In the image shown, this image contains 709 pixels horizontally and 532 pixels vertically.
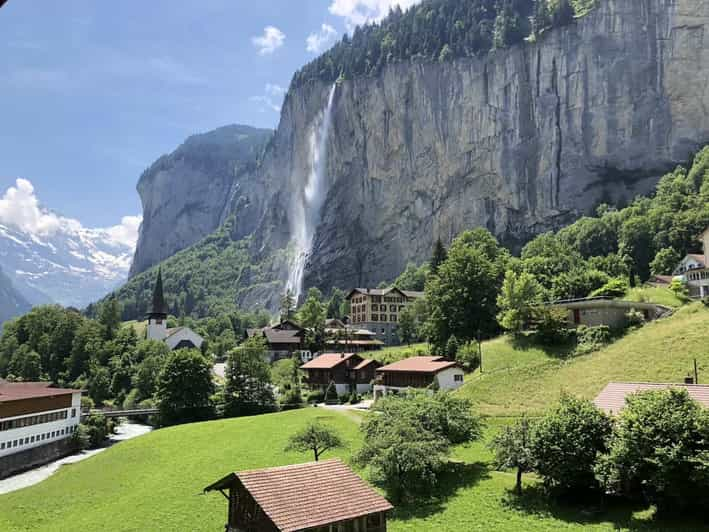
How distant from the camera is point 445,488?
31.7m

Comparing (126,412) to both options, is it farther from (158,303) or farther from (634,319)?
(634,319)

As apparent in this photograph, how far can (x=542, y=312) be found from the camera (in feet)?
192

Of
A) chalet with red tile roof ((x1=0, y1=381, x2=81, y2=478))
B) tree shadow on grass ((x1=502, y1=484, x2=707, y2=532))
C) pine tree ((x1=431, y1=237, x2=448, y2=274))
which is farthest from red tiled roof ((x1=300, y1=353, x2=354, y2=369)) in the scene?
tree shadow on grass ((x1=502, y1=484, x2=707, y2=532))

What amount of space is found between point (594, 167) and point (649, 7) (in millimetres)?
32447

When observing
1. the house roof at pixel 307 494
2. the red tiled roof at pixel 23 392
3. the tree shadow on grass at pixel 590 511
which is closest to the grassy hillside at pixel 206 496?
the tree shadow on grass at pixel 590 511

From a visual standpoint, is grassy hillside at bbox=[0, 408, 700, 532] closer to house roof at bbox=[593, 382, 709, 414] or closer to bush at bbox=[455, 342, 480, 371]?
house roof at bbox=[593, 382, 709, 414]

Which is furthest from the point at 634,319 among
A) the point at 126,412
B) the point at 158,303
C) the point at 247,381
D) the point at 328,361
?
A: the point at 158,303

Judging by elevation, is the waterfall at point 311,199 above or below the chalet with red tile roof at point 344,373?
above

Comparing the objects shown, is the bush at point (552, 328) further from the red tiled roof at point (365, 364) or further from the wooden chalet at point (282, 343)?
the wooden chalet at point (282, 343)

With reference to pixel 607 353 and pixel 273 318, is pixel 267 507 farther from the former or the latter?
pixel 273 318

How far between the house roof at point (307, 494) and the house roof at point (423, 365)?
119ft

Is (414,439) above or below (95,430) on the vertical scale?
above

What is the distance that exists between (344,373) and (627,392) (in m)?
46.0

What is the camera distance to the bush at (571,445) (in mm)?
26625
